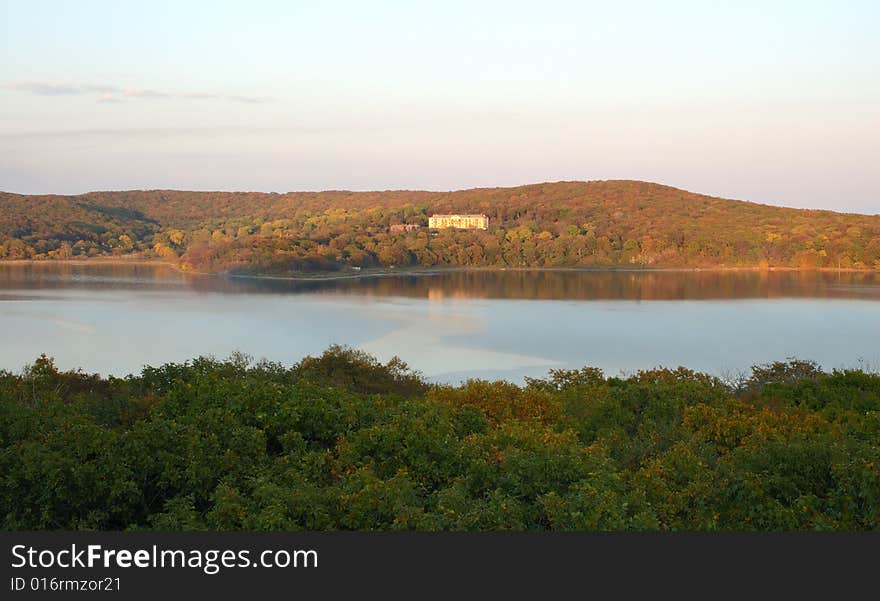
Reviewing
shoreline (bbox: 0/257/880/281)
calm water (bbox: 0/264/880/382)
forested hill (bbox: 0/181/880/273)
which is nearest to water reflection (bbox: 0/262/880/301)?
calm water (bbox: 0/264/880/382)

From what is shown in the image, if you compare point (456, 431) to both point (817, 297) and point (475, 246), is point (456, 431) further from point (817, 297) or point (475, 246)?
point (475, 246)

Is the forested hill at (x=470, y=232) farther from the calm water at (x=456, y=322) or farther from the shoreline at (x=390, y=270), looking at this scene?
the calm water at (x=456, y=322)

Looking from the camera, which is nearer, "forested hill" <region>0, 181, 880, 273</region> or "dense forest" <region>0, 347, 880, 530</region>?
"dense forest" <region>0, 347, 880, 530</region>

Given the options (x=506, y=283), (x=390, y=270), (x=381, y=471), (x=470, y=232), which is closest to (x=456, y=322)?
(x=506, y=283)

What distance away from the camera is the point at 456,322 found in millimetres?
40281

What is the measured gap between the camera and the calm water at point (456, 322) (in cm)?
2962

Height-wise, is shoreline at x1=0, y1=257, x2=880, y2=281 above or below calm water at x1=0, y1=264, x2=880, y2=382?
above

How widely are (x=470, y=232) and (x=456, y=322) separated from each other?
65315 mm

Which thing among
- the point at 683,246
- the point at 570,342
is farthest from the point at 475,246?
the point at 570,342

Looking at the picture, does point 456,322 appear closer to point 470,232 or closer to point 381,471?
point 381,471

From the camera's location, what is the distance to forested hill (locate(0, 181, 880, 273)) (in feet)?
283

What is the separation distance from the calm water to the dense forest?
54.7 ft

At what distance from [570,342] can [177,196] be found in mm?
118071

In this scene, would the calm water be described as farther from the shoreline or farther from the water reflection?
the shoreline
